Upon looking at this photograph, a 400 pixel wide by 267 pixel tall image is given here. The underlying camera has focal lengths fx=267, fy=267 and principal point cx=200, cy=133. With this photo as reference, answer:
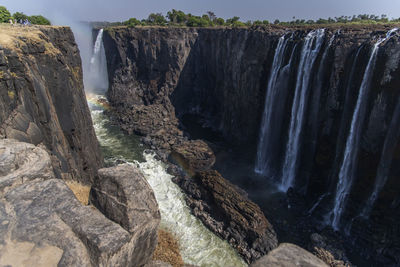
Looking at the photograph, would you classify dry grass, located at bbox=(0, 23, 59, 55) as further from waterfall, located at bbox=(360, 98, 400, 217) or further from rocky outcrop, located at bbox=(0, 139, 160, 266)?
waterfall, located at bbox=(360, 98, 400, 217)

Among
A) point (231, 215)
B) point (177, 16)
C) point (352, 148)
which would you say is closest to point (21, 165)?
point (231, 215)

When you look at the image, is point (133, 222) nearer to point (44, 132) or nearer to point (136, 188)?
point (136, 188)

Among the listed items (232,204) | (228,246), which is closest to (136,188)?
(228,246)

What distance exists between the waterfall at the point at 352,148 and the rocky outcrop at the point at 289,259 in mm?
15461

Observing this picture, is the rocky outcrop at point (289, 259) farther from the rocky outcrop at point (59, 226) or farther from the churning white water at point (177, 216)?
the churning white water at point (177, 216)

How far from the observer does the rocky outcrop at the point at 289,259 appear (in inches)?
209

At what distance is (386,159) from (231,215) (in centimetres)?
1065

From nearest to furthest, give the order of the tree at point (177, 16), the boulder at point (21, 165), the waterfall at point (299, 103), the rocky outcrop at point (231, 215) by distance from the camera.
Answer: the boulder at point (21, 165)
the rocky outcrop at point (231, 215)
the waterfall at point (299, 103)
the tree at point (177, 16)

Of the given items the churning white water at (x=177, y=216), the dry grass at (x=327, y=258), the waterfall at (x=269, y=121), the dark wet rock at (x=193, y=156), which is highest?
the waterfall at (x=269, y=121)

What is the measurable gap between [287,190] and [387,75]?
11.4 metres

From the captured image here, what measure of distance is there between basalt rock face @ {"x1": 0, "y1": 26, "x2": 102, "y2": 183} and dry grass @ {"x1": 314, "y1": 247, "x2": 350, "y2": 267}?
15659 mm

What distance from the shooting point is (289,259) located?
543cm

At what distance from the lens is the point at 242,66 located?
30.5m

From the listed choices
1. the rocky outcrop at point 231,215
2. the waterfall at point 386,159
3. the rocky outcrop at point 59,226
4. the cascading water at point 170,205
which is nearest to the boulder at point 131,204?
the rocky outcrop at point 59,226
